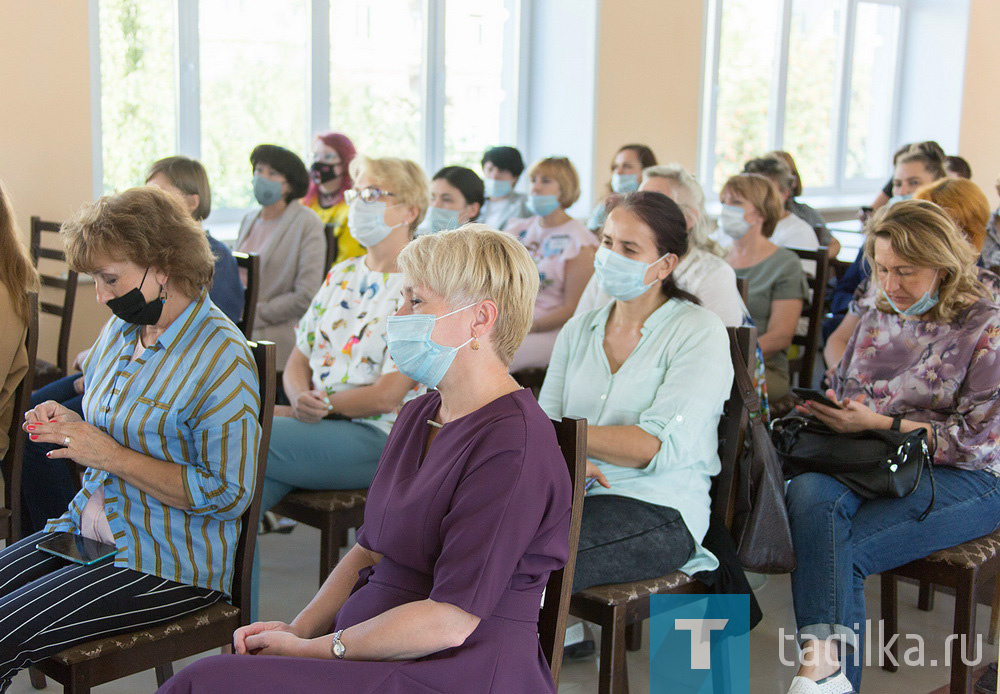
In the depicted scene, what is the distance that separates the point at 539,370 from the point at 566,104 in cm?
277

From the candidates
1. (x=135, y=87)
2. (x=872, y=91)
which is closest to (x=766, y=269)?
(x=135, y=87)

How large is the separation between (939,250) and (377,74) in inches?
144

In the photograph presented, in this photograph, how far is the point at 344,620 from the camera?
154 centimetres

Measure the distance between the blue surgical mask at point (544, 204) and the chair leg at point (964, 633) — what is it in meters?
2.49

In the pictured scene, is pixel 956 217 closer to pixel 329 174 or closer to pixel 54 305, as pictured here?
pixel 329 174

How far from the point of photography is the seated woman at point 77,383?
2.52m

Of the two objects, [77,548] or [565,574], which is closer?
[565,574]

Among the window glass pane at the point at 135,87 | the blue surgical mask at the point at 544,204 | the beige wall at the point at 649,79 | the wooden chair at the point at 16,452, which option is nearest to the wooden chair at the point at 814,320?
the blue surgical mask at the point at 544,204

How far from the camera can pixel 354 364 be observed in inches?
104

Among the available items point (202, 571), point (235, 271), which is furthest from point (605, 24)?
point (202, 571)

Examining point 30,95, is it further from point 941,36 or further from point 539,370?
point 941,36

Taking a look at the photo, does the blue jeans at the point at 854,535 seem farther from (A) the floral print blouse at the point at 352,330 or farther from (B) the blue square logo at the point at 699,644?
(A) the floral print blouse at the point at 352,330

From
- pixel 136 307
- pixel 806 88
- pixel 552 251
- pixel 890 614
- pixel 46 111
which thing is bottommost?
pixel 890 614

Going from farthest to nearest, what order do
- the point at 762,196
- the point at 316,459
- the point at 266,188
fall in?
the point at 266,188, the point at 762,196, the point at 316,459
